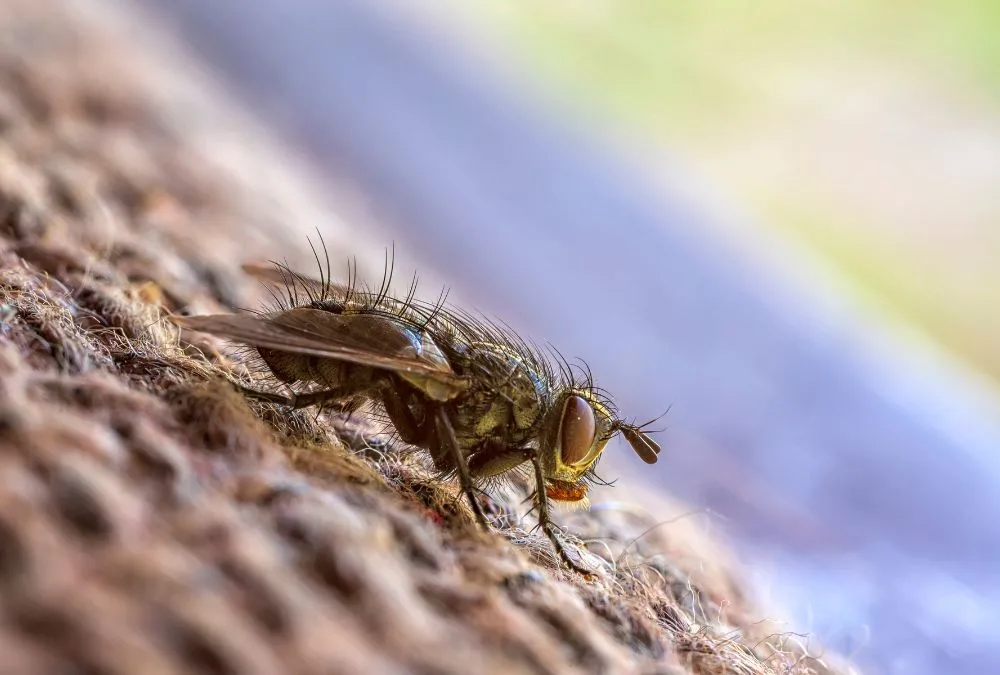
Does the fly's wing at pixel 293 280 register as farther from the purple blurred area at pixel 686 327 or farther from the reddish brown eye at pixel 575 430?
the purple blurred area at pixel 686 327

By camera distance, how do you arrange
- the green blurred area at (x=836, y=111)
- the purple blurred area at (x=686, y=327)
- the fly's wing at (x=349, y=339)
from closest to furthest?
1. the fly's wing at (x=349, y=339)
2. the purple blurred area at (x=686, y=327)
3. the green blurred area at (x=836, y=111)

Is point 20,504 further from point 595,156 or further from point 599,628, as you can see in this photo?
point 595,156

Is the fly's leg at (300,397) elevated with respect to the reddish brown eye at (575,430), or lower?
lower

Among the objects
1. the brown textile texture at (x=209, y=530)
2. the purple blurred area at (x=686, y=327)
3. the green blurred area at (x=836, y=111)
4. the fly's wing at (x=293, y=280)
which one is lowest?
the brown textile texture at (x=209, y=530)

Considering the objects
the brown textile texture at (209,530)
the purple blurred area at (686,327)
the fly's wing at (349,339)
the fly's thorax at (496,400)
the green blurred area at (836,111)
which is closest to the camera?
the brown textile texture at (209,530)

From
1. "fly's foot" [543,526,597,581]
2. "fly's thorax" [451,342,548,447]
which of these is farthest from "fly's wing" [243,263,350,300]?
"fly's foot" [543,526,597,581]

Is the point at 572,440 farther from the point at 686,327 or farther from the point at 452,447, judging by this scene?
the point at 686,327

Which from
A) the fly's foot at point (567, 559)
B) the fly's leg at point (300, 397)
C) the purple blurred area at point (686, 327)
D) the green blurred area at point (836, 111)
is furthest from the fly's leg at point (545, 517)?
the green blurred area at point (836, 111)

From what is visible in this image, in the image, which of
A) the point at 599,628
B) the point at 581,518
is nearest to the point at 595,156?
the point at 581,518
